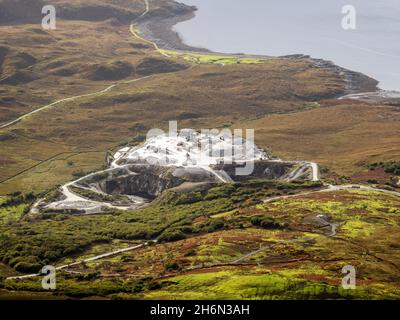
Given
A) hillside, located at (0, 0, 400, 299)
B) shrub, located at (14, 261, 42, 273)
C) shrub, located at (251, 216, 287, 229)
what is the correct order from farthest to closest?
shrub, located at (251, 216, 287, 229) < shrub, located at (14, 261, 42, 273) < hillside, located at (0, 0, 400, 299)

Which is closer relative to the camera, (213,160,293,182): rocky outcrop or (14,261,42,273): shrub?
(14,261,42,273): shrub

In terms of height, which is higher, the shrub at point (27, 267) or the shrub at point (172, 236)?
the shrub at point (27, 267)

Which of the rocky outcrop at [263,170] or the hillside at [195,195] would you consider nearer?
the hillside at [195,195]

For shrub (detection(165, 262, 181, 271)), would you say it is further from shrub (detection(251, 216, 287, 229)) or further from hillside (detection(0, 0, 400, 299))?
shrub (detection(251, 216, 287, 229))

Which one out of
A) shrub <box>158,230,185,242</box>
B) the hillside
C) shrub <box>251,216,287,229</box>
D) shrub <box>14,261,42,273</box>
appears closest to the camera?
the hillside

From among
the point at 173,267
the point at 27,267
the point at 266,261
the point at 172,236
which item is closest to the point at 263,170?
the point at 172,236

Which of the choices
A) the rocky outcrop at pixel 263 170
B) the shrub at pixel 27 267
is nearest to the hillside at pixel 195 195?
the shrub at pixel 27 267

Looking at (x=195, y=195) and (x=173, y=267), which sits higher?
(x=173, y=267)

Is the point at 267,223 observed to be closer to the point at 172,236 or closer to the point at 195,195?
the point at 172,236

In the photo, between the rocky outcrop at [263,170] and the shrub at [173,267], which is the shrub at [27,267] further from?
the rocky outcrop at [263,170]

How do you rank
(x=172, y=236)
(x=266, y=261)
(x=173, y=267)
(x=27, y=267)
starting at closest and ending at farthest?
(x=266, y=261)
(x=173, y=267)
(x=27, y=267)
(x=172, y=236)

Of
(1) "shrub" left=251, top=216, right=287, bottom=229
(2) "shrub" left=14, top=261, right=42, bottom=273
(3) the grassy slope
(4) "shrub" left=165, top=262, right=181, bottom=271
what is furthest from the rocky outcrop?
(2) "shrub" left=14, top=261, right=42, bottom=273

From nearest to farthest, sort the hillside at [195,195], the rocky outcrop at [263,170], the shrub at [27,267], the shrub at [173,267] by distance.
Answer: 1. the hillside at [195,195]
2. the shrub at [173,267]
3. the shrub at [27,267]
4. the rocky outcrop at [263,170]

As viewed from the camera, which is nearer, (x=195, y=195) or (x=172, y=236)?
(x=172, y=236)
